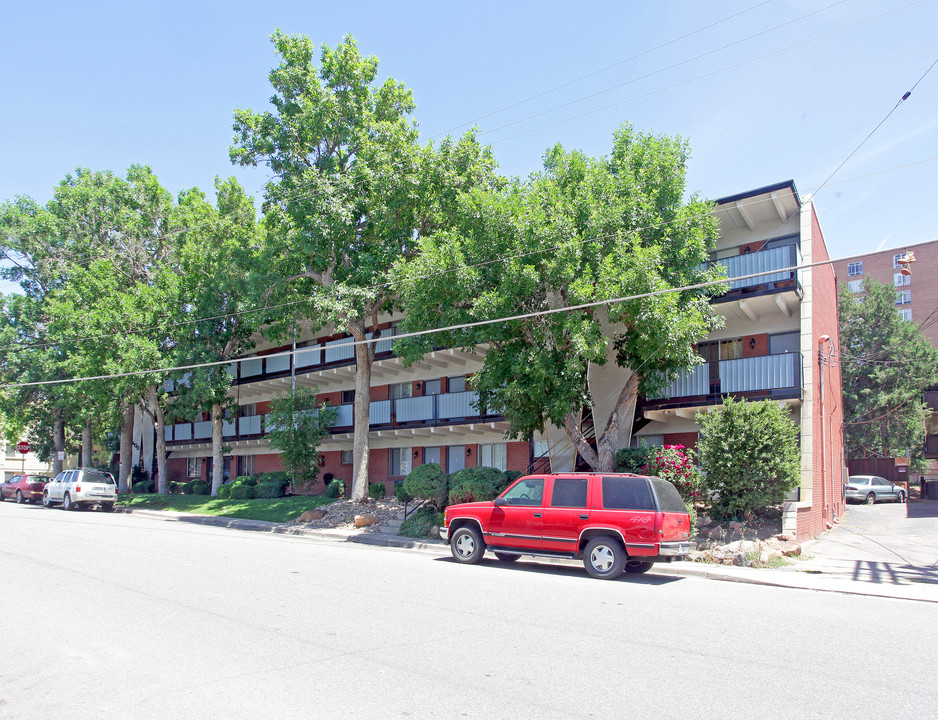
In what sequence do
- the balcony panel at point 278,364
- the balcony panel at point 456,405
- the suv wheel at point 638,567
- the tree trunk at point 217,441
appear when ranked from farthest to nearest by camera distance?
the balcony panel at point 278,364 → the tree trunk at point 217,441 → the balcony panel at point 456,405 → the suv wheel at point 638,567

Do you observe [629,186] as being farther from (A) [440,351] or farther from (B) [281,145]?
(B) [281,145]

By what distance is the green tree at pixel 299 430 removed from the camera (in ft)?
92.3

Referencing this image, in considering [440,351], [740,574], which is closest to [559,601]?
[740,574]

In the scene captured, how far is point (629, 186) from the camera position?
1731 centimetres

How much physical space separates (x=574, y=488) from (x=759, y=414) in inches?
216

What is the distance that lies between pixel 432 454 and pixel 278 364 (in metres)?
12.2

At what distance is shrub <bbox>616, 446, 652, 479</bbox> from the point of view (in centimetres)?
1742

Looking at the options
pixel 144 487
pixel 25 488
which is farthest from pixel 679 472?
pixel 25 488

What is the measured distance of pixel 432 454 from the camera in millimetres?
28203

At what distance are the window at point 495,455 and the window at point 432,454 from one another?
2.22m

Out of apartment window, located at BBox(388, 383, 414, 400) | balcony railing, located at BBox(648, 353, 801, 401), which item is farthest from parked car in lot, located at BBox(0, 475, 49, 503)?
balcony railing, located at BBox(648, 353, 801, 401)

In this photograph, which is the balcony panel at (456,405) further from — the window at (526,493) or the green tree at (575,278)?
the window at (526,493)

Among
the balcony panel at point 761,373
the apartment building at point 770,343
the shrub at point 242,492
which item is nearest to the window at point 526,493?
the apartment building at point 770,343

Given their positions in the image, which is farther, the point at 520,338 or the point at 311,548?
the point at 520,338
